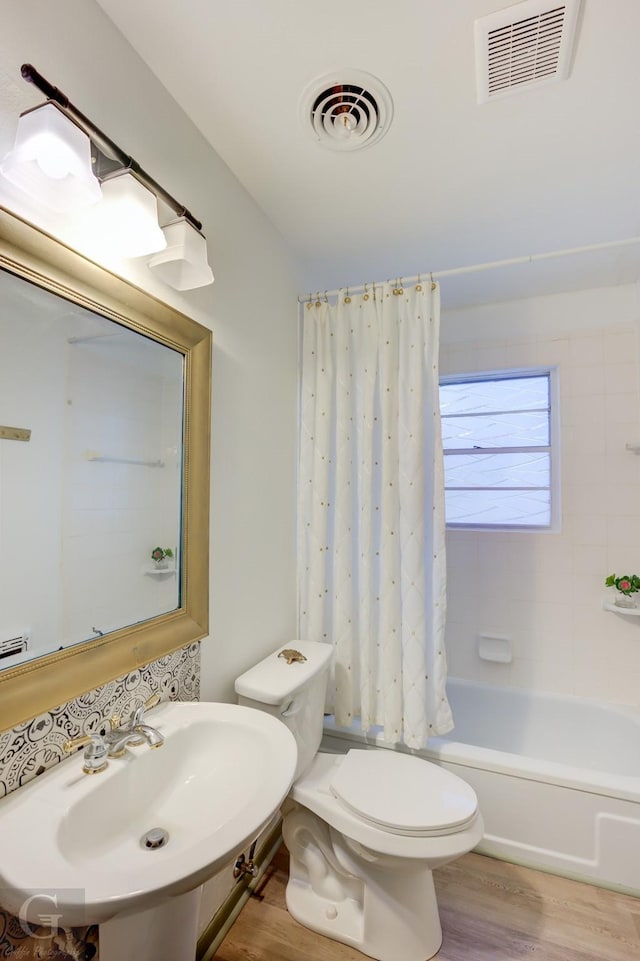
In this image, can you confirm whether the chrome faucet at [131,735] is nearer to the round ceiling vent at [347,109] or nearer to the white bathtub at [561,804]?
the white bathtub at [561,804]

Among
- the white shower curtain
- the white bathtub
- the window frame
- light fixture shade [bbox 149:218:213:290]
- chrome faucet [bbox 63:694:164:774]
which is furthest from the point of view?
the window frame

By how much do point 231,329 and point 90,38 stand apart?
0.75m

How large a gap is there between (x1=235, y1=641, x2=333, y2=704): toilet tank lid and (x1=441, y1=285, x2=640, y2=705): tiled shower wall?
3.73 ft

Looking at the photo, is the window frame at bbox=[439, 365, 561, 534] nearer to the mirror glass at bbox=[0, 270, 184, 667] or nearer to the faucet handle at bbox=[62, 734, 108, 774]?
the mirror glass at bbox=[0, 270, 184, 667]

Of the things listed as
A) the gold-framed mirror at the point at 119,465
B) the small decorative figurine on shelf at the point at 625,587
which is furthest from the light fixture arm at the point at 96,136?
the small decorative figurine on shelf at the point at 625,587

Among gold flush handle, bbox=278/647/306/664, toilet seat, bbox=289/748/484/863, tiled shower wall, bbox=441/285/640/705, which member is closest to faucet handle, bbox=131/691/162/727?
gold flush handle, bbox=278/647/306/664

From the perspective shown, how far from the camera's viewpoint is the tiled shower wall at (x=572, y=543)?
219 centimetres

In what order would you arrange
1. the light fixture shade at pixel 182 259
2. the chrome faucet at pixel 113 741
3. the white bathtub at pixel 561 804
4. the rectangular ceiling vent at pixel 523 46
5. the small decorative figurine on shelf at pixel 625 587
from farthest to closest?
the small decorative figurine on shelf at pixel 625 587, the white bathtub at pixel 561 804, the light fixture shade at pixel 182 259, the rectangular ceiling vent at pixel 523 46, the chrome faucet at pixel 113 741

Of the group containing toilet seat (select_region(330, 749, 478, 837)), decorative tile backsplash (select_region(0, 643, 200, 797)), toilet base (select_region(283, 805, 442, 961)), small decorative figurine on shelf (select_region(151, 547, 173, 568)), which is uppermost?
small decorative figurine on shelf (select_region(151, 547, 173, 568))

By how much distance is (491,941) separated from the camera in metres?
1.35

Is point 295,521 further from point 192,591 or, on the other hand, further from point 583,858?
point 583,858

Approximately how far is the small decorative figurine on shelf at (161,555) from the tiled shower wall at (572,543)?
1745 millimetres

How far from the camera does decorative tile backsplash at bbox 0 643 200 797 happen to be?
0.80 meters

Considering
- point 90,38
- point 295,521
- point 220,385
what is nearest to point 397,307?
point 220,385
